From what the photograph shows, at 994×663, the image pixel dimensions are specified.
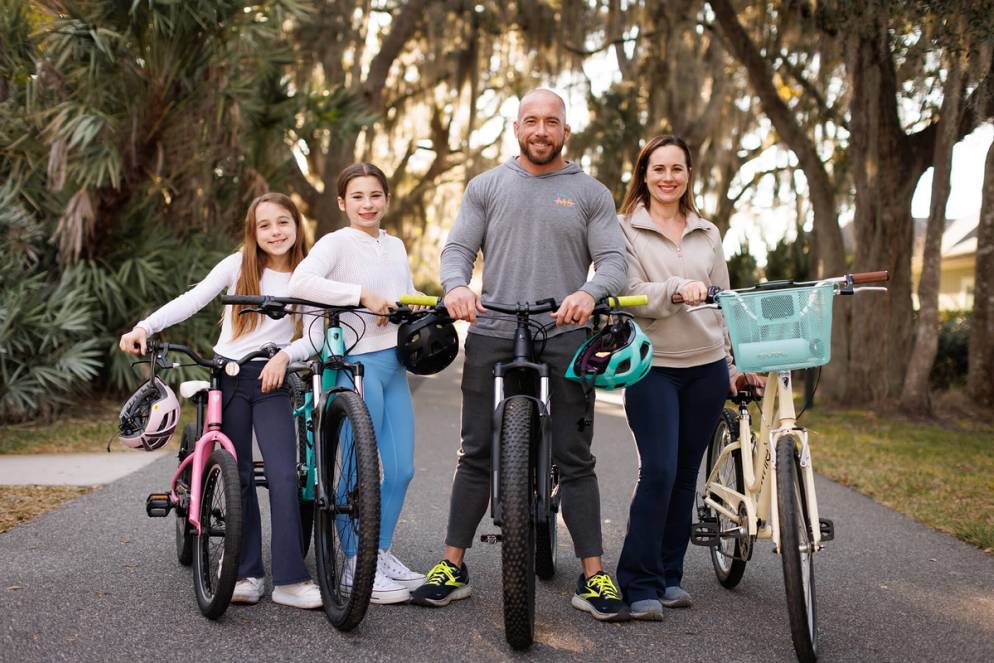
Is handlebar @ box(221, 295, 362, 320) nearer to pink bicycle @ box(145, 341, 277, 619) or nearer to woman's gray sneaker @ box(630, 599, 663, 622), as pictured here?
pink bicycle @ box(145, 341, 277, 619)

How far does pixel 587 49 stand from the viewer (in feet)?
67.1

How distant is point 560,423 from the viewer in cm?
435

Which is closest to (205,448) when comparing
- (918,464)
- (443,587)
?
(443,587)

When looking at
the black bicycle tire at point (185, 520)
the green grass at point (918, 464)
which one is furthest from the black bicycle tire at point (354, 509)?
the green grass at point (918, 464)

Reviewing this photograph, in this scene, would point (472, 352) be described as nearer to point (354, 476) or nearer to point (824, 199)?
point (354, 476)

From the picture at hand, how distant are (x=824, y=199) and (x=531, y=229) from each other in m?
11.1

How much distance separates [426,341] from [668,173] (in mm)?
1264

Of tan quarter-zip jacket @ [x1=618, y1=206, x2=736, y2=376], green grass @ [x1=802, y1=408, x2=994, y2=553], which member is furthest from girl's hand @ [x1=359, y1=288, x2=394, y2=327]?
green grass @ [x1=802, y1=408, x2=994, y2=553]

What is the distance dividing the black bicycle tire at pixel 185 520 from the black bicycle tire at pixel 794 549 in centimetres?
245

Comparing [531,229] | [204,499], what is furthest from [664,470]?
[204,499]

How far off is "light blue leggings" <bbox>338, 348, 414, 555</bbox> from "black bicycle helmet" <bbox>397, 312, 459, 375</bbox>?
22 cm

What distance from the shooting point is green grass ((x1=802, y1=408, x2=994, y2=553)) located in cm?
698

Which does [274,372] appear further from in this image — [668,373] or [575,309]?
[668,373]

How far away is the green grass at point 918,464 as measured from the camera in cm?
698
